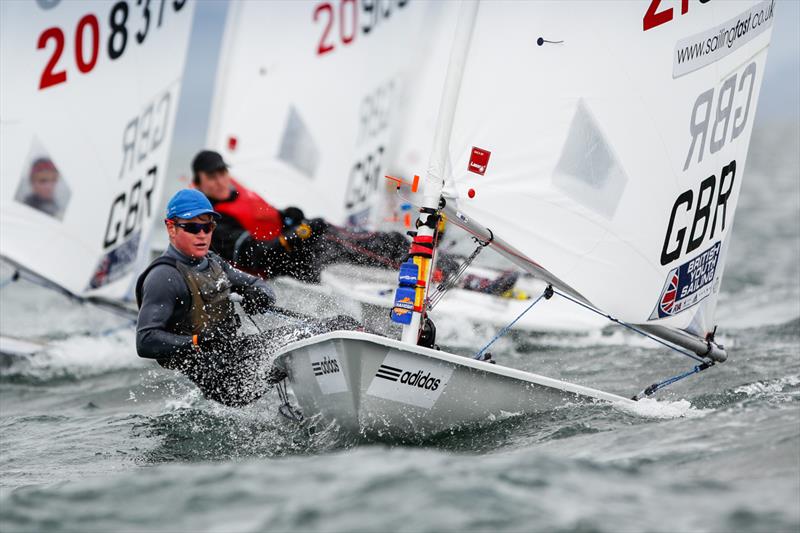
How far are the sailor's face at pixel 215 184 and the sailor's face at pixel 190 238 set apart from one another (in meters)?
1.99

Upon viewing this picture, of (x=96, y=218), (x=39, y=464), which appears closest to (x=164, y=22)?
(x=96, y=218)

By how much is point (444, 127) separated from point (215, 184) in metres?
2.31

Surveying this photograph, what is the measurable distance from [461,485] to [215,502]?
2.05 feet

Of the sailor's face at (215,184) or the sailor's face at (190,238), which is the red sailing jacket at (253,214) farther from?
the sailor's face at (190,238)

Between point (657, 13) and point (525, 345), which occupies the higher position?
point (657, 13)

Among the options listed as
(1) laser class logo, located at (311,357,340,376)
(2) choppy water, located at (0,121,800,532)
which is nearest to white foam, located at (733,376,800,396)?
(2) choppy water, located at (0,121,800,532)

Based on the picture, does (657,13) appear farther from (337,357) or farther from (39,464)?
(39,464)

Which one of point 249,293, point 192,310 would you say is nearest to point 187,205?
point 192,310

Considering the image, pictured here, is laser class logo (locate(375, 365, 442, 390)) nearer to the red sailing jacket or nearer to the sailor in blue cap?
the sailor in blue cap

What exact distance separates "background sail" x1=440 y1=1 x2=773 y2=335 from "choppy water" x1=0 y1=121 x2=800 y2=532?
0.60 metres

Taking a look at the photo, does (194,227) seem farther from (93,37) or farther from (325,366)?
(93,37)

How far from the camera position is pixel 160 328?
3941 millimetres

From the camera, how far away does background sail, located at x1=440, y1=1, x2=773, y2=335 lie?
422 centimetres

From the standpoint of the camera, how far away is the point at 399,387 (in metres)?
3.78
